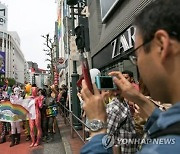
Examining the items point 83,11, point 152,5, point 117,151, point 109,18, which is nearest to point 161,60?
point 152,5

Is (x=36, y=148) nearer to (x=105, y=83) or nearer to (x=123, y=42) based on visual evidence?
(x=123, y=42)

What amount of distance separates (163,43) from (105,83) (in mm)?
865

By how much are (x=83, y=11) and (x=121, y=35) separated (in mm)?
6525

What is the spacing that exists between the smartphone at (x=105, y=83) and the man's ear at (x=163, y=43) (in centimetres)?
77

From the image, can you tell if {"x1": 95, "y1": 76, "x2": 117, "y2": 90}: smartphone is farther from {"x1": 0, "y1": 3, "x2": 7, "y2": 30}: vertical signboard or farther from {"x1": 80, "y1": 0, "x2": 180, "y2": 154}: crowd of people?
{"x1": 0, "y1": 3, "x2": 7, "y2": 30}: vertical signboard

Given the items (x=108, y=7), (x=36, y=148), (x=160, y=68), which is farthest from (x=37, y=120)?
(x=160, y=68)

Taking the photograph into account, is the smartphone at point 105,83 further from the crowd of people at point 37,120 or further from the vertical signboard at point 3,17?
the vertical signboard at point 3,17

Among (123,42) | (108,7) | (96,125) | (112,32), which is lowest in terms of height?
(96,125)

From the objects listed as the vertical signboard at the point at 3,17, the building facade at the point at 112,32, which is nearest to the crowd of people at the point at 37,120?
the building facade at the point at 112,32

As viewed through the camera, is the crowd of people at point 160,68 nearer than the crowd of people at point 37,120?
Yes

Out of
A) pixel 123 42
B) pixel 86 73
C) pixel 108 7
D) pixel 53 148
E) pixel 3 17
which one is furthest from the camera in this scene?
pixel 3 17

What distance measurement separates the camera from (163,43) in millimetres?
942

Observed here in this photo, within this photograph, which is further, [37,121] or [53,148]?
[37,121]

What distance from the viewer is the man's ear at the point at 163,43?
93cm
